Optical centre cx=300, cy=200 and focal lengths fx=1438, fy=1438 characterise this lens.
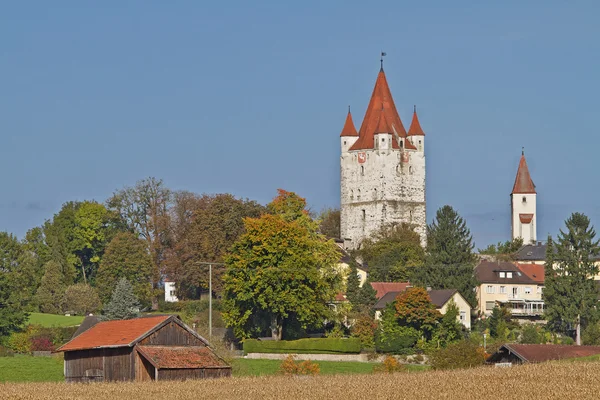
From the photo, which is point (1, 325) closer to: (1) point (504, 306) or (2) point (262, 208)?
(2) point (262, 208)

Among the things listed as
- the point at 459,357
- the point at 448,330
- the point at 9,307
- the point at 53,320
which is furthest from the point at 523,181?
the point at 459,357

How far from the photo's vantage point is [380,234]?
129 m

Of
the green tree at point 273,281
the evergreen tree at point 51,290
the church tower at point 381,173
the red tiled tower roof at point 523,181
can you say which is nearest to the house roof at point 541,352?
the green tree at point 273,281

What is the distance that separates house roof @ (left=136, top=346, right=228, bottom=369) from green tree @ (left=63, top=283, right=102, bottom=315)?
55.3m

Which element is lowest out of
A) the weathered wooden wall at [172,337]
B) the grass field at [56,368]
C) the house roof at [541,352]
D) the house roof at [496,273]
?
the grass field at [56,368]

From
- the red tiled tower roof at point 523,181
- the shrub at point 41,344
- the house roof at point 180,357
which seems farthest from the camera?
the red tiled tower roof at point 523,181

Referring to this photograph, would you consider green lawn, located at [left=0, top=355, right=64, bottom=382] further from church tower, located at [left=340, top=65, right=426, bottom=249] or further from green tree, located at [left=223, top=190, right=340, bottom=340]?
church tower, located at [left=340, top=65, right=426, bottom=249]

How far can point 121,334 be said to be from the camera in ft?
207

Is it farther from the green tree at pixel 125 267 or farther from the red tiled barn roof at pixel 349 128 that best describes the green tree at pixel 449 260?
the red tiled barn roof at pixel 349 128

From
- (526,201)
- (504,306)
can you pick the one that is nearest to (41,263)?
(504,306)

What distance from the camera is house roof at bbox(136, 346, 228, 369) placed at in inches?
2372

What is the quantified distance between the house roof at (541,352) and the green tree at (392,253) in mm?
38013

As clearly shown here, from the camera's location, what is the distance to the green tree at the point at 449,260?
101438 millimetres

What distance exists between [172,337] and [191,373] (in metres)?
2.69
